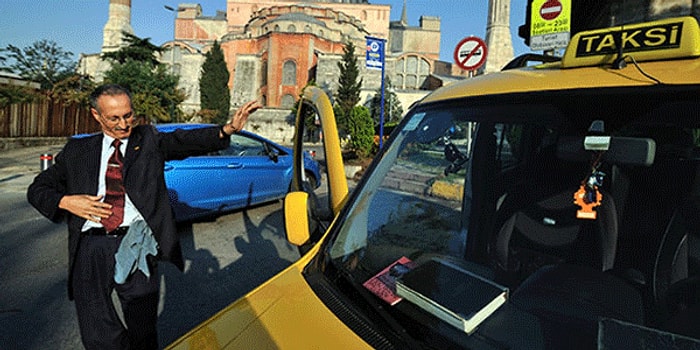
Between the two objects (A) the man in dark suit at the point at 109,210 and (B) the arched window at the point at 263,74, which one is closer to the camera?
(A) the man in dark suit at the point at 109,210

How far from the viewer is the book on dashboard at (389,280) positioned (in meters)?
1.36

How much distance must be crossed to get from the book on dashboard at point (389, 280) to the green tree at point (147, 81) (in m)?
24.6

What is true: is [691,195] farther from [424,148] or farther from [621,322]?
[424,148]

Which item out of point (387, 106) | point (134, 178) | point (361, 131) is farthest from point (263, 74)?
point (134, 178)

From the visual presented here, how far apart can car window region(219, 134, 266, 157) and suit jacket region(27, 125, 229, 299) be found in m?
4.43

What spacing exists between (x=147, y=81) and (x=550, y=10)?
2728cm

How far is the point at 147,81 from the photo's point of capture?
27.3m

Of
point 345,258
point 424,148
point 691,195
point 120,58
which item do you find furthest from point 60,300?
point 120,58

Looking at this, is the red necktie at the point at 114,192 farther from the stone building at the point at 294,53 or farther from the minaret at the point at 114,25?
the minaret at the point at 114,25

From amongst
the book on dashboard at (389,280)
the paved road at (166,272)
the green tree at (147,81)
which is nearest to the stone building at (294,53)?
the green tree at (147,81)

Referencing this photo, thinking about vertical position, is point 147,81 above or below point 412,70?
below

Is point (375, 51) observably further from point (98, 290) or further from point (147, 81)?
point (147, 81)

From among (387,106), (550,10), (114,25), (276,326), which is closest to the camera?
(276,326)

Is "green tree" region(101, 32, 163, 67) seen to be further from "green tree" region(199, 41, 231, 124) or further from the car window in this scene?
the car window
